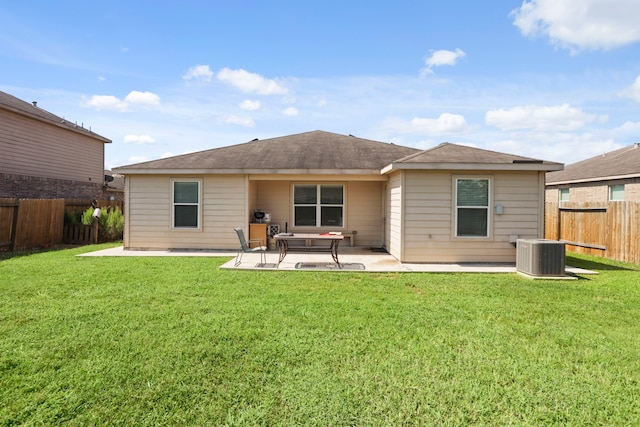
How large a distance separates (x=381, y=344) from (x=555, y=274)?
18.3 feet

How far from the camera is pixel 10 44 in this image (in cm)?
1335

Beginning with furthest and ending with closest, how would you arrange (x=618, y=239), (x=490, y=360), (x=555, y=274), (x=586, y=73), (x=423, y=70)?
(x=423, y=70) → (x=586, y=73) → (x=618, y=239) → (x=555, y=274) → (x=490, y=360)

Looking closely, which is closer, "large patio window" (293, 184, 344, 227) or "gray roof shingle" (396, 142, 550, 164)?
"gray roof shingle" (396, 142, 550, 164)

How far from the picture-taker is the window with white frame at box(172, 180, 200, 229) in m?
10.6

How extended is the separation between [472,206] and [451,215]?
1.93ft

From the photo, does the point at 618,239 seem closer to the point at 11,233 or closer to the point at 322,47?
the point at 322,47

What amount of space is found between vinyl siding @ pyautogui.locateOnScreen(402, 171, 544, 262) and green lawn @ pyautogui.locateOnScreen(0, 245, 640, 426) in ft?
8.37

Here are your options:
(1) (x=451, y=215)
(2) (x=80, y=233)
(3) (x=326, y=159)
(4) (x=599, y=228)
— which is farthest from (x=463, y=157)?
(2) (x=80, y=233)

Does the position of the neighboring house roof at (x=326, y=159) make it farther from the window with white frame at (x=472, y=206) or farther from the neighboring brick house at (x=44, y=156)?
the neighboring brick house at (x=44, y=156)

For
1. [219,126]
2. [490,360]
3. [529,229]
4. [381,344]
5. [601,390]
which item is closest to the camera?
[601,390]

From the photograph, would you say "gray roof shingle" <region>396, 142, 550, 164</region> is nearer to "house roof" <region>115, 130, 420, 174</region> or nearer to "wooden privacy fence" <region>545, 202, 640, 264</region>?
"house roof" <region>115, 130, 420, 174</region>

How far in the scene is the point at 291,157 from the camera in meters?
11.6

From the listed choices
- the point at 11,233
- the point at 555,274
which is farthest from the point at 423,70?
the point at 11,233

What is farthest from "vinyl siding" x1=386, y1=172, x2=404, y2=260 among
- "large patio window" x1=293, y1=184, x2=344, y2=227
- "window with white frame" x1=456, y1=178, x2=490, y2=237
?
"large patio window" x1=293, y1=184, x2=344, y2=227
